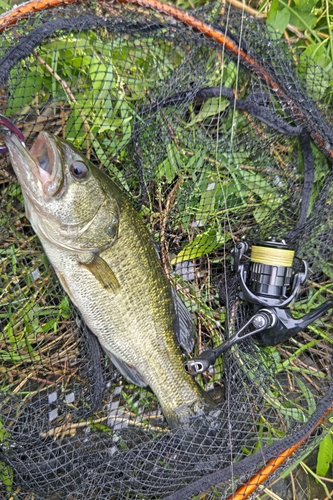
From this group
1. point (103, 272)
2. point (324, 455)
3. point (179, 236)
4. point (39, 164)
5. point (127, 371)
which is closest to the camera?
point (39, 164)

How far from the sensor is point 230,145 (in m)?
2.74

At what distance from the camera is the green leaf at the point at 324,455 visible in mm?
2895

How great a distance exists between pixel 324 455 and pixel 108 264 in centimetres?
175

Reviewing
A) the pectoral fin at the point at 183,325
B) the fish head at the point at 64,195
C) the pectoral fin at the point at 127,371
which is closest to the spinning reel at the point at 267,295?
the pectoral fin at the point at 183,325

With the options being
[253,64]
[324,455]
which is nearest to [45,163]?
[253,64]

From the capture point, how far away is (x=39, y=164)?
2.10 metres

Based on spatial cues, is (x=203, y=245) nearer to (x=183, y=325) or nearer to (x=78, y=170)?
(x=183, y=325)

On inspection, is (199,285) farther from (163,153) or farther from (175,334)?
(163,153)

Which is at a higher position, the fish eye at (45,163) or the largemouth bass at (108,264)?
the fish eye at (45,163)

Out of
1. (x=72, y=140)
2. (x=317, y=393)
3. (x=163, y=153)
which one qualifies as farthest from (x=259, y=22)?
(x=317, y=393)

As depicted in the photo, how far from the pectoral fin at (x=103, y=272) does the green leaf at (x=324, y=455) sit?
159 cm

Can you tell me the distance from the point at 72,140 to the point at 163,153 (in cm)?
48

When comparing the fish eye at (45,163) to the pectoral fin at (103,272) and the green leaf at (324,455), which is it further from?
the green leaf at (324,455)

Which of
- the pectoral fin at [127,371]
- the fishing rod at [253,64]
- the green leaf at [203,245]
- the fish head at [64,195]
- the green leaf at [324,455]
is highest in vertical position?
the fishing rod at [253,64]
